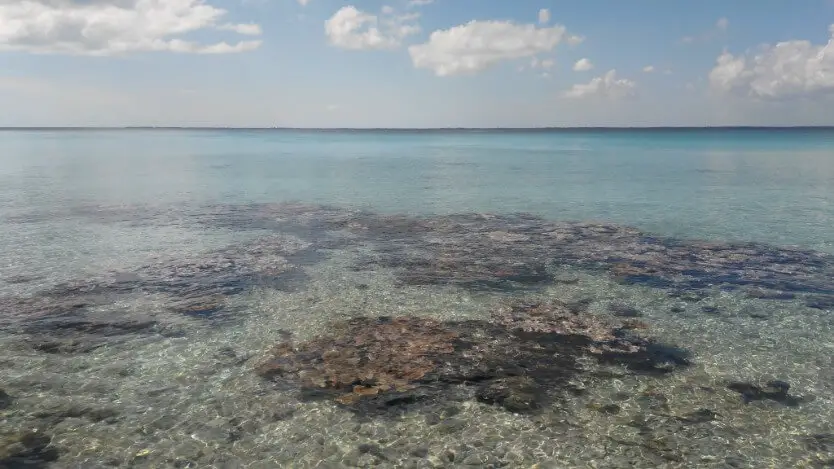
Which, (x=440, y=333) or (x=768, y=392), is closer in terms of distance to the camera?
(x=768, y=392)

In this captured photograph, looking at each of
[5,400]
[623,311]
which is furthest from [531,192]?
[5,400]

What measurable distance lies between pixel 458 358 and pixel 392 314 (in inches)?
166

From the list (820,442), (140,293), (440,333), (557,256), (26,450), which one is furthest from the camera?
(557,256)

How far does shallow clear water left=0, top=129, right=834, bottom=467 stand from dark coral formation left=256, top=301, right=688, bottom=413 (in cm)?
37

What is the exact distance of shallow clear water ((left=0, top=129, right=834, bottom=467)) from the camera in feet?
38.9

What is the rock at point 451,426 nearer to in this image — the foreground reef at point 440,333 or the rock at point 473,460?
the foreground reef at point 440,333

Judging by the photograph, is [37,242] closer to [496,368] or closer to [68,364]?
[68,364]

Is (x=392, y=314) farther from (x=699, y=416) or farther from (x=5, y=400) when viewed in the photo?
(x=5, y=400)

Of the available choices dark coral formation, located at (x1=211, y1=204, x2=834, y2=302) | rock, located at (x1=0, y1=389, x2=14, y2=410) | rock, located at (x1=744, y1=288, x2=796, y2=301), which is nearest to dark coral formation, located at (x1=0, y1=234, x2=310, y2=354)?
rock, located at (x1=0, y1=389, x2=14, y2=410)

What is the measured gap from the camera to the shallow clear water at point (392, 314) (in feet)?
38.9

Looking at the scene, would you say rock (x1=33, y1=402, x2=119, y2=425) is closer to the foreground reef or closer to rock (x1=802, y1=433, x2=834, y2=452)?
the foreground reef

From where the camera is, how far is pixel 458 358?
52.3 feet

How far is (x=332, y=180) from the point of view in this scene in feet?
225

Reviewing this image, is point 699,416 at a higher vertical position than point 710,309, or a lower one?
lower
